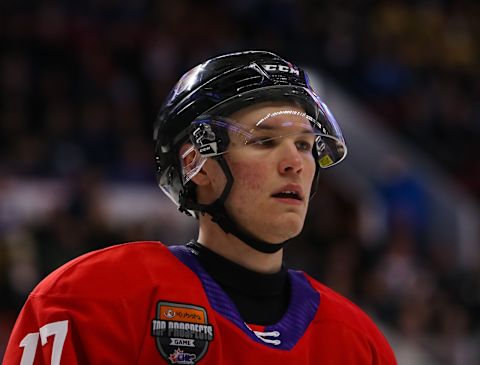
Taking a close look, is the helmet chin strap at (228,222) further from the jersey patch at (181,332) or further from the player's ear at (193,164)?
the jersey patch at (181,332)

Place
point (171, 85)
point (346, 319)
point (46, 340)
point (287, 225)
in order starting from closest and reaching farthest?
point (46, 340) < point (287, 225) < point (346, 319) < point (171, 85)

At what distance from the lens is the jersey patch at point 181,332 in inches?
71.3

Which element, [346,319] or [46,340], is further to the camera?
[346,319]

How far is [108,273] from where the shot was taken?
188cm

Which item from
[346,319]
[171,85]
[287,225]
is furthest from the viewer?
[171,85]

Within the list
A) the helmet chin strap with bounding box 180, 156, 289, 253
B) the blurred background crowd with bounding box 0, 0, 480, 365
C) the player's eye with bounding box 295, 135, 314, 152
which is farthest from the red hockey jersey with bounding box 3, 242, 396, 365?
the blurred background crowd with bounding box 0, 0, 480, 365

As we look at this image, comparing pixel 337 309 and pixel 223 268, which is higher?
pixel 223 268

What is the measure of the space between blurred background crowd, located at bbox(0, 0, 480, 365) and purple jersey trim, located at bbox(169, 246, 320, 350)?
9.51 feet

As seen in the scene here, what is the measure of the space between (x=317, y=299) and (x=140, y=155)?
4.54 meters

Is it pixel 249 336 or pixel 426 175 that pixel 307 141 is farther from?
pixel 426 175

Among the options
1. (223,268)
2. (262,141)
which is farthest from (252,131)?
(223,268)

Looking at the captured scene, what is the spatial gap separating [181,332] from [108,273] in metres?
0.19

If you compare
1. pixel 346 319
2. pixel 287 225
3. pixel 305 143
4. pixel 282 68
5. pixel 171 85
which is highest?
pixel 282 68

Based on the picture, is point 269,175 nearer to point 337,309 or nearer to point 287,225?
point 287,225
